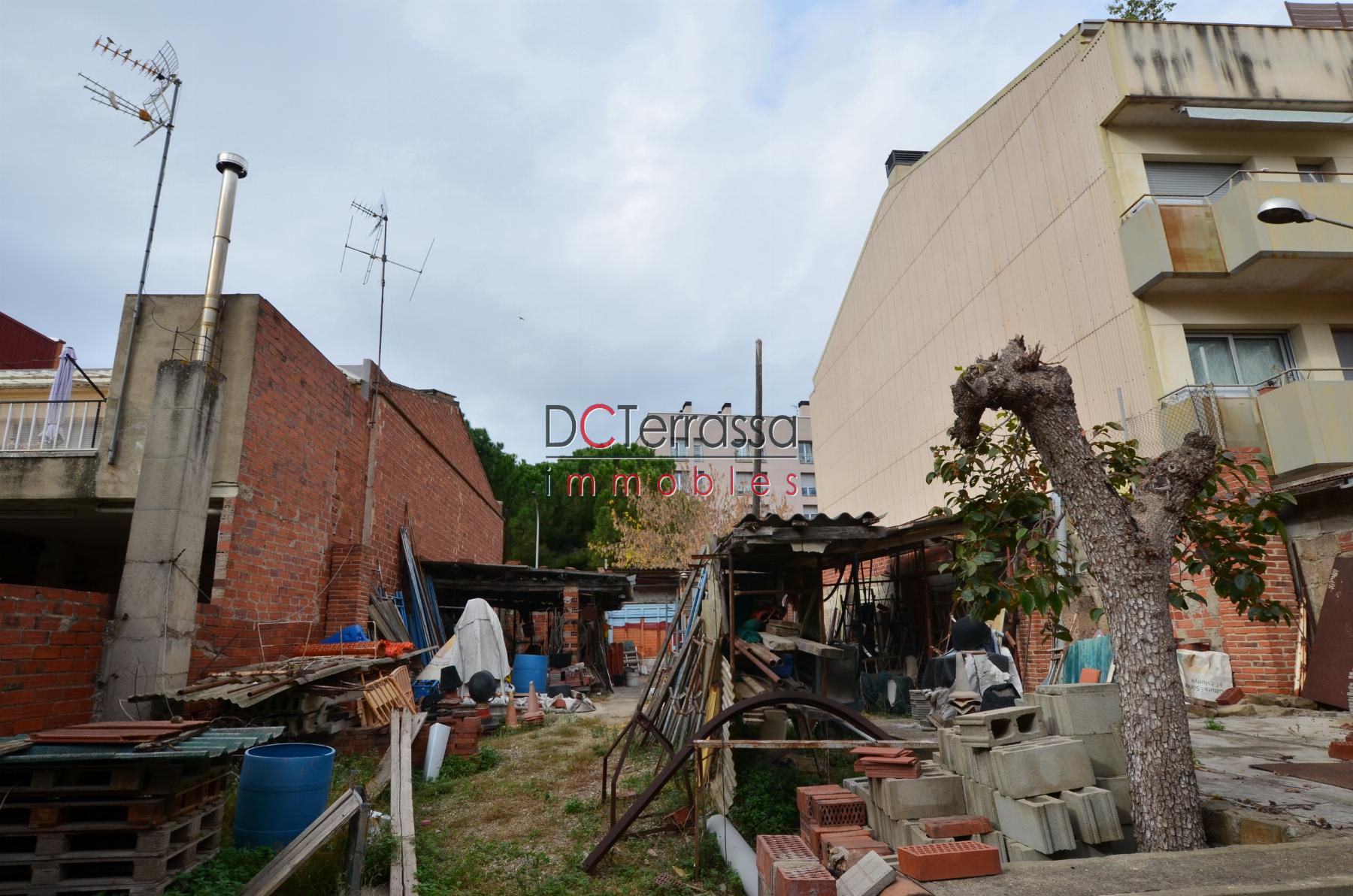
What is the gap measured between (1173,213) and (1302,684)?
6.43 meters

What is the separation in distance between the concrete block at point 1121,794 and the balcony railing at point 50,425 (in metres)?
11.2

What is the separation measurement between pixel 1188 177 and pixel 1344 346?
348cm

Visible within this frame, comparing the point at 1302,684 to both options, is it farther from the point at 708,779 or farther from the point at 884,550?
the point at 708,779

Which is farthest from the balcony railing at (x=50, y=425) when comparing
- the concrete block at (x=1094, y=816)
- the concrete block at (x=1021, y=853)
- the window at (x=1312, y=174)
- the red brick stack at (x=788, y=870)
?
the window at (x=1312, y=174)

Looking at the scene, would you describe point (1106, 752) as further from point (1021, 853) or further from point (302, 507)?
point (302, 507)

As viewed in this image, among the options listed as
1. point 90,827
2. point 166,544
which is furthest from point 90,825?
point 166,544

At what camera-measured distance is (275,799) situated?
5.00m

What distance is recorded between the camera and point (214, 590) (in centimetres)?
795

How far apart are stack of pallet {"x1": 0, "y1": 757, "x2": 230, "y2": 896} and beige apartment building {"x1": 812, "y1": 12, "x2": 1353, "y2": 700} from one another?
10577 millimetres

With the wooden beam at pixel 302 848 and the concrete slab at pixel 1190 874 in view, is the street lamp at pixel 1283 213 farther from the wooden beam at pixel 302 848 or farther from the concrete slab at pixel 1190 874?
the wooden beam at pixel 302 848

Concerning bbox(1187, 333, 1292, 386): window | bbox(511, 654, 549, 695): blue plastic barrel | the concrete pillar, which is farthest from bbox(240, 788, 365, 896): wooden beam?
bbox(1187, 333, 1292, 386): window

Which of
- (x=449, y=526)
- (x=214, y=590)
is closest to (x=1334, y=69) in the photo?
(x=214, y=590)

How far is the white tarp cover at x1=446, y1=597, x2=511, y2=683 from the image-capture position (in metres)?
12.0

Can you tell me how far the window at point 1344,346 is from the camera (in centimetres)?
1077
